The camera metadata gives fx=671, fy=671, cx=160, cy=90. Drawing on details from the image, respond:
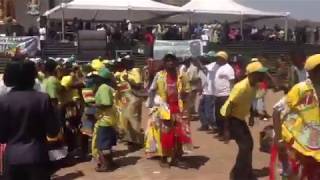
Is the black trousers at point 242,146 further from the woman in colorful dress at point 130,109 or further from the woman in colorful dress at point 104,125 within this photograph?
the woman in colorful dress at point 130,109

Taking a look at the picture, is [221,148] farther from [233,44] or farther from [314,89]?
[233,44]

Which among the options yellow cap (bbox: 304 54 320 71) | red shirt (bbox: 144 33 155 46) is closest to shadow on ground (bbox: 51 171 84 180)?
yellow cap (bbox: 304 54 320 71)

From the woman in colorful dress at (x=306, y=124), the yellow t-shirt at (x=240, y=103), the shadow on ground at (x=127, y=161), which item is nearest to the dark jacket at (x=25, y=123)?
the woman in colorful dress at (x=306, y=124)

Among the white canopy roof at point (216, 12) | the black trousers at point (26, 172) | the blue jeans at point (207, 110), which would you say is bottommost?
the blue jeans at point (207, 110)

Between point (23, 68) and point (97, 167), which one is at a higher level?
point (23, 68)

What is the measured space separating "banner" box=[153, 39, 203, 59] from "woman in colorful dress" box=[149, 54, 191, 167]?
11.8m

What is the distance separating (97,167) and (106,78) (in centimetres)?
136

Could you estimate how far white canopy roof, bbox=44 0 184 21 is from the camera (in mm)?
23328

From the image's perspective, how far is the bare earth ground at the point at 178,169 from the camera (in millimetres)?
9648

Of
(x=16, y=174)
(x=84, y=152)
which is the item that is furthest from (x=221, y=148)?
(x=16, y=174)

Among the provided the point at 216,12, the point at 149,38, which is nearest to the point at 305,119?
the point at 149,38

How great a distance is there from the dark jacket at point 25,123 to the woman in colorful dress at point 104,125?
→ 4.79 metres

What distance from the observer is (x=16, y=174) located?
514 cm

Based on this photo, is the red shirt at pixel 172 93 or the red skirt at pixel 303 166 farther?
the red shirt at pixel 172 93
